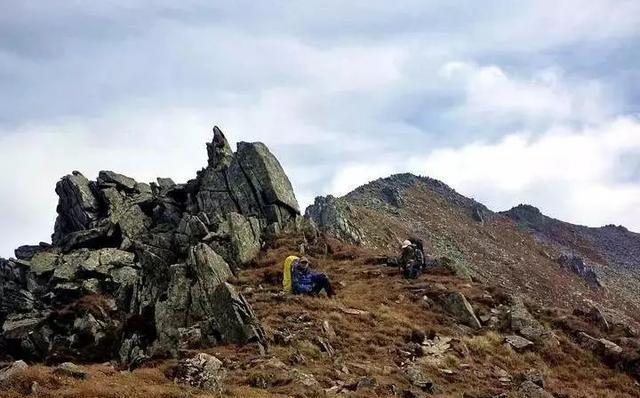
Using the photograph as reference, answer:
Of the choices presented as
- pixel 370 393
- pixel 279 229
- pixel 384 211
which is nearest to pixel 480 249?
pixel 384 211

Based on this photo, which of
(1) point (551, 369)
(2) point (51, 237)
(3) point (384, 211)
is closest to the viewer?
(1) point (551, 369)

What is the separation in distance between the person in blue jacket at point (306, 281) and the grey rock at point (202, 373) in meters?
9.47

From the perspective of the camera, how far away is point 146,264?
30.8 meters

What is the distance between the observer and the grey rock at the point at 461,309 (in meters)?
27.9

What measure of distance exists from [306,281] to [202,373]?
36.5ft

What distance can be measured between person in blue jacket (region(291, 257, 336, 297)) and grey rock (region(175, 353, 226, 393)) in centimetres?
947

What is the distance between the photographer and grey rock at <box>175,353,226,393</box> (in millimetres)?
17656

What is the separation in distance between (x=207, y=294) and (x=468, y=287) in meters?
15.2

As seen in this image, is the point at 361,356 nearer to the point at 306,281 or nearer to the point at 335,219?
the point at 306,281

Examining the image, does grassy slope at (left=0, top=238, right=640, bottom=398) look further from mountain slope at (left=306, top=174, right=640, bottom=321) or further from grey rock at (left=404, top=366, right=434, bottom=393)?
mountain slope at (left=306, top=174, right=640, bottom=321)

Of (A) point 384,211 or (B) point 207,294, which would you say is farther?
(A) point 384,211

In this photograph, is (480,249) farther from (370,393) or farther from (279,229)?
(370,393)

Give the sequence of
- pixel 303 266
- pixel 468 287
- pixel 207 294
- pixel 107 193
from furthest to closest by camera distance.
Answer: pixel 107 193
pixel 468 287
pixel 303 266
pixel 207 294

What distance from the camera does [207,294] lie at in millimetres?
25719
